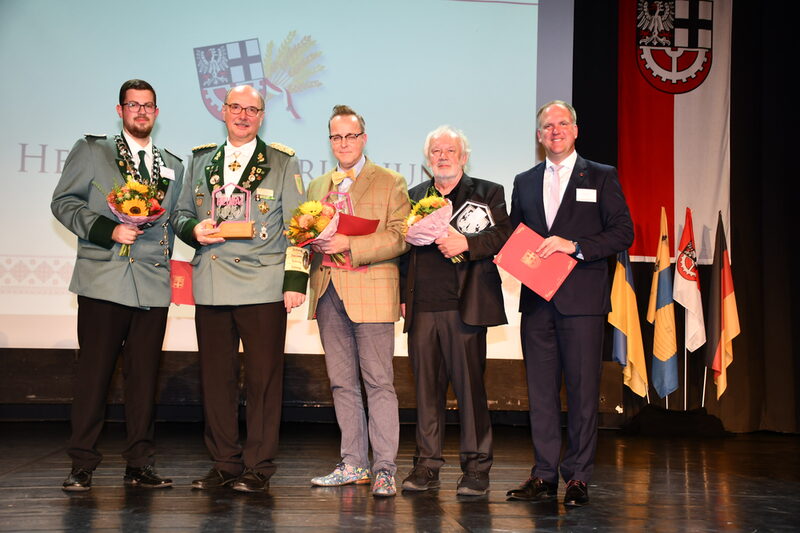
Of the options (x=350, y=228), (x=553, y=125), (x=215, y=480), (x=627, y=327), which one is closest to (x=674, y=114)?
(x=627, y=327)

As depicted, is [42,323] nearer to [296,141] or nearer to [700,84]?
[296,141]

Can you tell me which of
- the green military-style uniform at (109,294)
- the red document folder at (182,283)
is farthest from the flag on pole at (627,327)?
the green military-style uniform at (109,294)

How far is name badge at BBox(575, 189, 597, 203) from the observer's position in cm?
322

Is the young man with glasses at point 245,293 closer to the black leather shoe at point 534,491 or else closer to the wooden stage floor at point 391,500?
the wooden stage floor at point 391,500

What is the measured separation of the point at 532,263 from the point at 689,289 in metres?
3.05

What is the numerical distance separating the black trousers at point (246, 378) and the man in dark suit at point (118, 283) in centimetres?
27

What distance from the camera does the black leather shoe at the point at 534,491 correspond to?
10.2 ft

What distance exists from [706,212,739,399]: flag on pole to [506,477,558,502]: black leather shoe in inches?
118

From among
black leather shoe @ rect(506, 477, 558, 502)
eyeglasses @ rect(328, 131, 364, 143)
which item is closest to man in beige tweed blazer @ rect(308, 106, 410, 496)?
eyeglasses @ rect(328, 131, 364, 143)

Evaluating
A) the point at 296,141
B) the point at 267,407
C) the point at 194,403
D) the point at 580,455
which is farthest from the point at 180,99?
the point at 580,455

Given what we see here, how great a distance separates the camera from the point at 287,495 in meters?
3.09

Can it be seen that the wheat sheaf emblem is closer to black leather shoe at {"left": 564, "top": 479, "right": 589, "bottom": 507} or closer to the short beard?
the short beard

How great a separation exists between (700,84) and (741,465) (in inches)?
121

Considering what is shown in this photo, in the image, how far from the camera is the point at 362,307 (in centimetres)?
320
